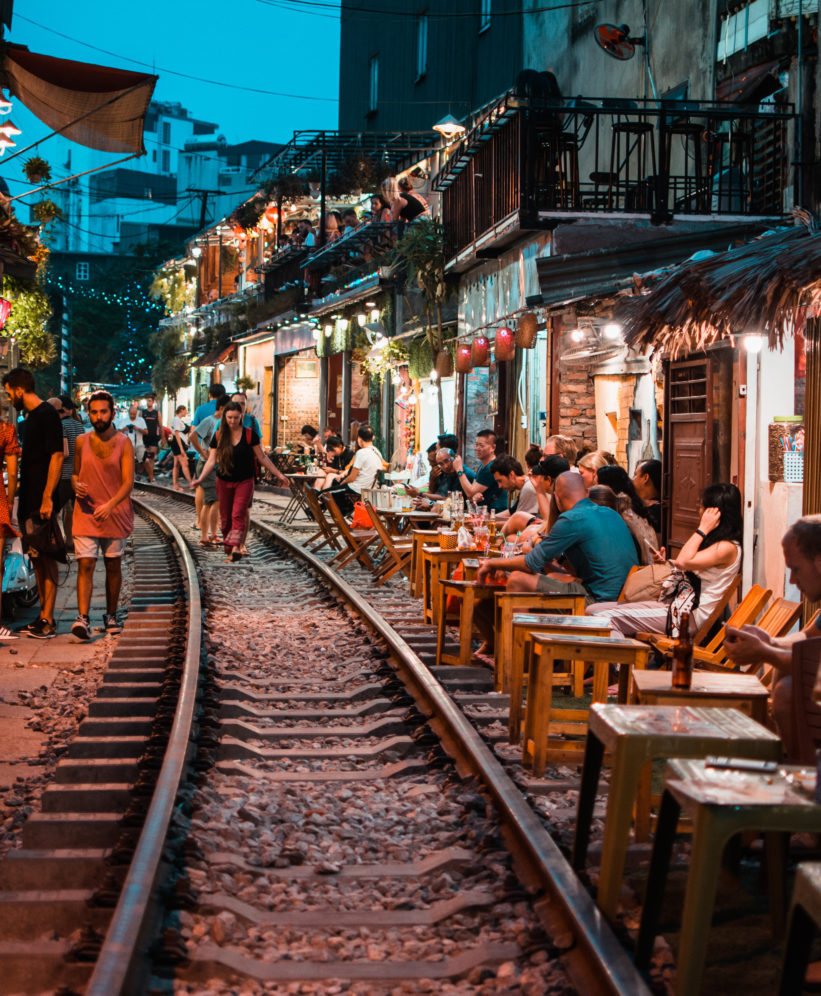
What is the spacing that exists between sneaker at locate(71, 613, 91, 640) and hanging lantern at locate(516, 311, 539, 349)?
8.06 meters

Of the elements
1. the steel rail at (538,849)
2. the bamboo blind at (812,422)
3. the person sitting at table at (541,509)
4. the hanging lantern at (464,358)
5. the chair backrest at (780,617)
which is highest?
the hanging lantern at (464,358)

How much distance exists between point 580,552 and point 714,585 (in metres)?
0.96

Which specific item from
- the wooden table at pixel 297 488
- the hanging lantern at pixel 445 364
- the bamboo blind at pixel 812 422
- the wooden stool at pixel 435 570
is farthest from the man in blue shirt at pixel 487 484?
the hanging lantern at pixel 445 364

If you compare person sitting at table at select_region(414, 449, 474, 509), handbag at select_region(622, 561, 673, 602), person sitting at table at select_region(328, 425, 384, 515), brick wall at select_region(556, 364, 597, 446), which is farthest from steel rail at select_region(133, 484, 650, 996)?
person sitting at table at select_region(328, 425, 384, 515)

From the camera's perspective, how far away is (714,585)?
28.4ft

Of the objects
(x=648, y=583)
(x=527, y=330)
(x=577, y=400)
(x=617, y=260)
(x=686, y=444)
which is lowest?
(x=648, y=583)

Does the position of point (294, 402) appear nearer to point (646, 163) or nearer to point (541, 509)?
point (646, 163)

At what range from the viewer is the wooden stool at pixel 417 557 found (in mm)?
12961

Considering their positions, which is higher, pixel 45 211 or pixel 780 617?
pixel 45 211

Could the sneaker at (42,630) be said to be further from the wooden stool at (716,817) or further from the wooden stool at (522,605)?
the wooden stool at (716,817)

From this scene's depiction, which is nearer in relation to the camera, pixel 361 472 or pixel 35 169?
pixel 35 169

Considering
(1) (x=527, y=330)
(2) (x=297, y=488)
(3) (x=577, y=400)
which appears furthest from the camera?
(2) (x=297, y=488)

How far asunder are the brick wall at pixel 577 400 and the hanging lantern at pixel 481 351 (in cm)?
236

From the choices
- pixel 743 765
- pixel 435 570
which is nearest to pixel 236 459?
pixel 435 570
